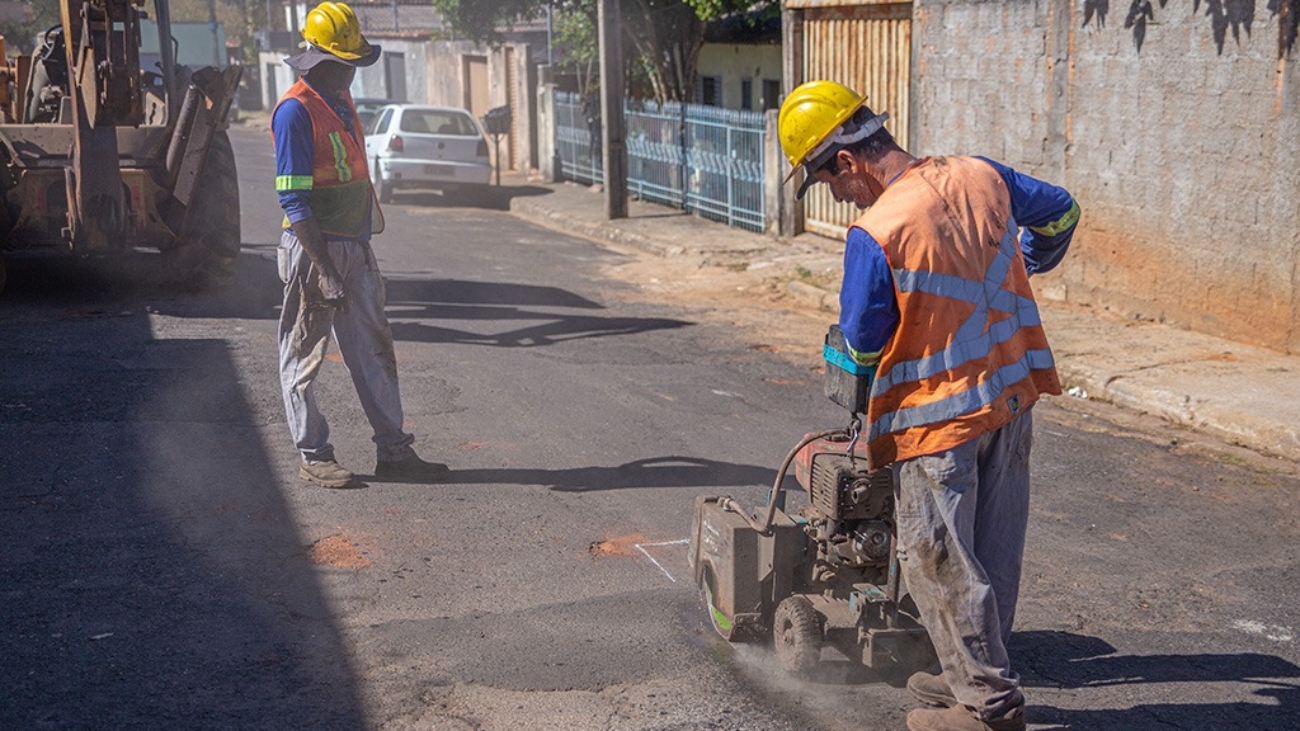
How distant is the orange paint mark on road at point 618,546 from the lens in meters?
5.62

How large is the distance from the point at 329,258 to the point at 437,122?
1546 centimetres

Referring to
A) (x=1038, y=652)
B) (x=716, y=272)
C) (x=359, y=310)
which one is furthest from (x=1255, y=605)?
(x=716, y=272)

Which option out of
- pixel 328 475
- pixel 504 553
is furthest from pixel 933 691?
pixel 328 475

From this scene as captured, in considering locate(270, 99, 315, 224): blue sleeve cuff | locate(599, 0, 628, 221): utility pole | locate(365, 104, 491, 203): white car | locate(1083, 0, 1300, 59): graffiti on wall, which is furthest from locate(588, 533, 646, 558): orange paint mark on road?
locate(365, 104, 491, 203): white car

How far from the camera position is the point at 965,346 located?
3.84 metres

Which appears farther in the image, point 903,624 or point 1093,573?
point 1093,573

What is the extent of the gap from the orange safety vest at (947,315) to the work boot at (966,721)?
28.6 inches

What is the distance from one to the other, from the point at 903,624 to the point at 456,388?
4.57m

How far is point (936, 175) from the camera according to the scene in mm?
3914

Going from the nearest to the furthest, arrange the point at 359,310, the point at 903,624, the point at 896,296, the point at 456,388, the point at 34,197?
the point at 896,296
the point at 903,624
the point at 359,310
the point at 456,388
the point at 34,197

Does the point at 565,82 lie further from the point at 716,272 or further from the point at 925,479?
the point at 925,479

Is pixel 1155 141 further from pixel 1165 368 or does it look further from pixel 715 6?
pixel 715 6

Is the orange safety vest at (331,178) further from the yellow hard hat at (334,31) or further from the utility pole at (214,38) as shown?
the utility pole at (214,38)

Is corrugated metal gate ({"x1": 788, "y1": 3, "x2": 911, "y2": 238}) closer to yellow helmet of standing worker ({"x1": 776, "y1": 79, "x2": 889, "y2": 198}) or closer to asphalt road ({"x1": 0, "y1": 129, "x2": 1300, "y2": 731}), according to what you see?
asphalt road ({"x1": 0, "y1": 129, "x2": 1300, "y2": 731})
